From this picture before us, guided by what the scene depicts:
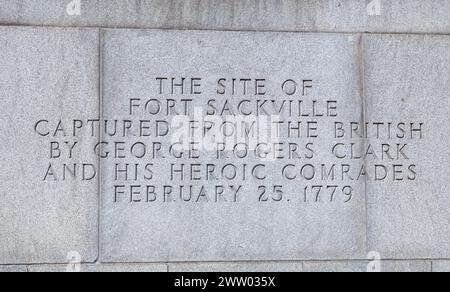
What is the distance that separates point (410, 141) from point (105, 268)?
9.20 feet

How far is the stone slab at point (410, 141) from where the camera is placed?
7027mm

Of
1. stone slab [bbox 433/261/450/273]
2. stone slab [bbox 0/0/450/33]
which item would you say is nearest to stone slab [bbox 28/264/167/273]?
stone slab [bbox 0/0/450/33]

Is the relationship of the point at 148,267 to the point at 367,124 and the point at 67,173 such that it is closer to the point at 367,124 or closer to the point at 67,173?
the point at 67,173

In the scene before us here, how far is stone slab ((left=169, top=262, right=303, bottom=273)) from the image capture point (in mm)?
6848

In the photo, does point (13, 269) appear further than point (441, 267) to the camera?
No

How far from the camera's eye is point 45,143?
22.4 ft

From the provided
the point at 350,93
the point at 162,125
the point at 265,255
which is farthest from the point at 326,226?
the point at 162,125

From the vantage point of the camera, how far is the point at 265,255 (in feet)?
22.7

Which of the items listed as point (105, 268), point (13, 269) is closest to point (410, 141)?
point (105, 268)

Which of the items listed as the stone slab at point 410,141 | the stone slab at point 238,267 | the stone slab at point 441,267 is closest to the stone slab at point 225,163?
the stone slab at point 238,267

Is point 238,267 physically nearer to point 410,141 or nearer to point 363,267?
point 363,267

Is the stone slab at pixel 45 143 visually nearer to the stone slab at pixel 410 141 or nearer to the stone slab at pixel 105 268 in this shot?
the stone slab at pixel 105 268

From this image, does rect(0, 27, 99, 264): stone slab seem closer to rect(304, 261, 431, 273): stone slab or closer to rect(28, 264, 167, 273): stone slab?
rect(28, 264, 167, 273): stone slab

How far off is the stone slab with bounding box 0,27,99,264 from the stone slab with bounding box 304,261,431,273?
186 centimetres
